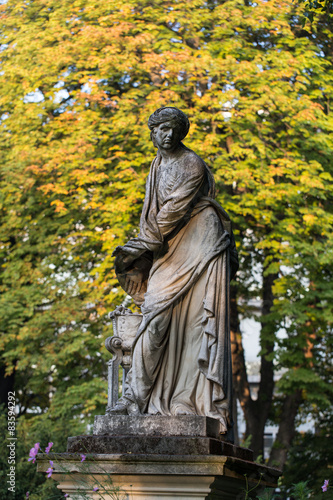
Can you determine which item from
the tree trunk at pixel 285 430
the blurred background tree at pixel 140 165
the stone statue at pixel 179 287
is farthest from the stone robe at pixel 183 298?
the tree trunk at pixel 285 430

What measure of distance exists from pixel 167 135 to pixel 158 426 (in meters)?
2.36

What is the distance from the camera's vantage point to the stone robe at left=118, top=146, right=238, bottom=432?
→ 19.1 feet

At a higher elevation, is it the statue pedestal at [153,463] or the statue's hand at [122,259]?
the statue's hand at [122,259]

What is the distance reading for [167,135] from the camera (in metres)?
6.36

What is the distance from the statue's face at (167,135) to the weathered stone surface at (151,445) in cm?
241

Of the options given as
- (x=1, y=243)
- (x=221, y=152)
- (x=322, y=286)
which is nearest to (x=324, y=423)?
(x=322, y=286)

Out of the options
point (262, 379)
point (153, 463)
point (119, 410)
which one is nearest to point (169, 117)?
point (119, 410)

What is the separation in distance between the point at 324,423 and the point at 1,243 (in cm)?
861

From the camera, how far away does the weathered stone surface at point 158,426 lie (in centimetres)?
541

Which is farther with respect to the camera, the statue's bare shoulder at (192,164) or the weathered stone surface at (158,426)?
the statue's bare shoulder at (192,164)

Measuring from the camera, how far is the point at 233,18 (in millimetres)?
15672

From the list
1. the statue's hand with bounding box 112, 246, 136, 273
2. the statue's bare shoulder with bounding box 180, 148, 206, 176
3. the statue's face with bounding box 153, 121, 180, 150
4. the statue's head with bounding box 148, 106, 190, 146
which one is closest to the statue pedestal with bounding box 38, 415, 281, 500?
the statue's hand with bounding box 112, 246, 136, 273

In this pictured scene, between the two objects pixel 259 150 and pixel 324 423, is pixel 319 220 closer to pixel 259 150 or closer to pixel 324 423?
pixel 259 150

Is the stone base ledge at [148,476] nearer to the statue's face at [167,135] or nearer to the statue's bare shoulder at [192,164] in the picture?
the statue's bare shoulder at [192,164]
